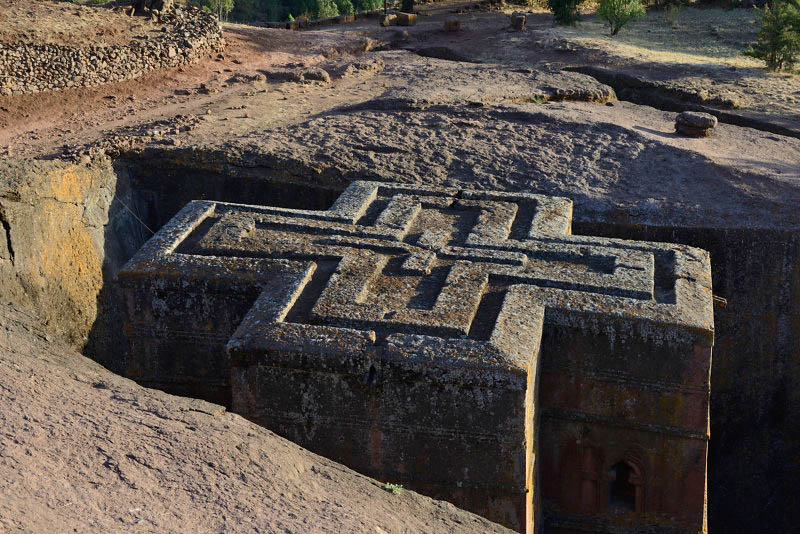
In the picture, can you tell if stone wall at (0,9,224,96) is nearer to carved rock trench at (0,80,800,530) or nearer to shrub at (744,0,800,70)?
carved rock trench at (0,80,800,530)

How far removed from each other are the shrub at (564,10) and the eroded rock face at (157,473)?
39.8ft

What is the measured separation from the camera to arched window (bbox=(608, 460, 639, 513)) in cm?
527

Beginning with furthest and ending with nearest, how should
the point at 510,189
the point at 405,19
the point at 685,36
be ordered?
1. the point at 405,19
2. the point at 685,36
3. the point at 510,189

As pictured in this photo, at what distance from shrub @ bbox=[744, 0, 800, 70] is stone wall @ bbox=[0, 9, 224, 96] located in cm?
756

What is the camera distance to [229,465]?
389 centimetres

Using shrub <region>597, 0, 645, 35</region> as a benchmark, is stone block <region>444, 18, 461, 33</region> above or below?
below

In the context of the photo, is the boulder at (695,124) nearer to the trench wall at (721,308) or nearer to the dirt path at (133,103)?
the trench wall at (721,308)

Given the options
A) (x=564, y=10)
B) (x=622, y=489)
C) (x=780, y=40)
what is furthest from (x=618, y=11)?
(x=622, y=489)

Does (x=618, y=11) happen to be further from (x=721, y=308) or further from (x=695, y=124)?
(x=721, y=308)

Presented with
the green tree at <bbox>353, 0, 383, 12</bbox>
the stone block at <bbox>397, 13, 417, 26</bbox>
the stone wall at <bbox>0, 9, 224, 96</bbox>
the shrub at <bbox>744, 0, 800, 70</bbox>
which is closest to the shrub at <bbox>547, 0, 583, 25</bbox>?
the stone block at <bbox>397, 13, 417, 26</bbox>

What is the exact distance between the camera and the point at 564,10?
14969mm

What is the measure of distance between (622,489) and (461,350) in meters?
1.65

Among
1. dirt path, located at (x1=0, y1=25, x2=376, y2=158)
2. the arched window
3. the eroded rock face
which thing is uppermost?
dirt path, located at (x1=0, y1=25, x2=376, y2=158)

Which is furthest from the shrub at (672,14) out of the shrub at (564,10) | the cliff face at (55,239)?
the cliff face at (55,239)
